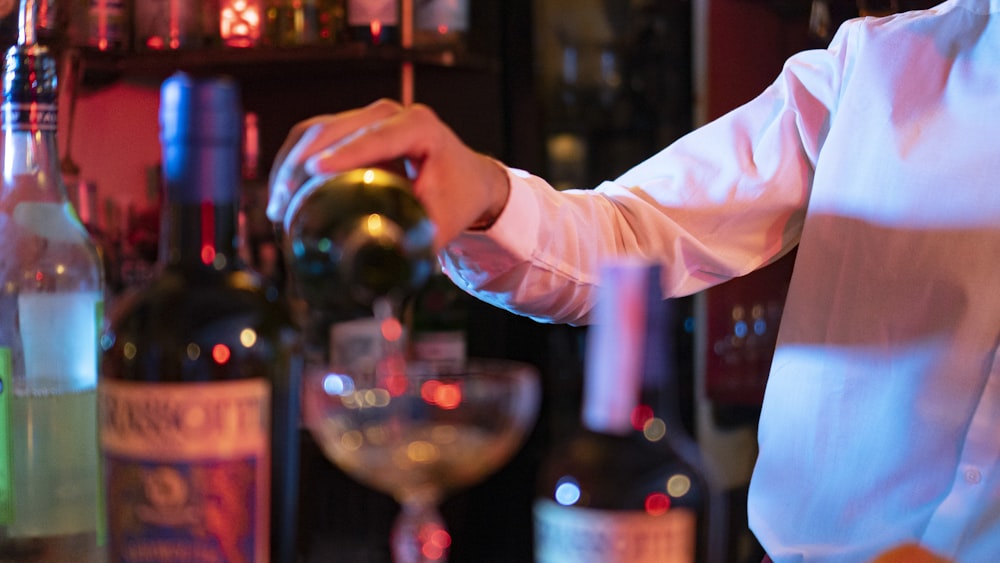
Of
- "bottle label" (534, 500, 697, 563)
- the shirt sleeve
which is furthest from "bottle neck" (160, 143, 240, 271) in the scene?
the shirt sleeve

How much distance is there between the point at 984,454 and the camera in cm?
99

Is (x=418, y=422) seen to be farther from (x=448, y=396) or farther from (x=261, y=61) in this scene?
(x=261, y=61)

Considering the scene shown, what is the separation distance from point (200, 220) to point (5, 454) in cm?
22

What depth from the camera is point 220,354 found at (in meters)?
0.54

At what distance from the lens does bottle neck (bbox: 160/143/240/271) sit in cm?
54

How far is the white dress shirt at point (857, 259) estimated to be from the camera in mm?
1020

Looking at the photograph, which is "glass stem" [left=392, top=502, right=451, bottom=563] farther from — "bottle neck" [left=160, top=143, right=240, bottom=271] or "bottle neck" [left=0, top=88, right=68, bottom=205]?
"bottle neck" [left=0, top=88, right=68, bottom=205]

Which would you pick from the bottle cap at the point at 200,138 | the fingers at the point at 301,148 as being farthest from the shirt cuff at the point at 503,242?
the bottle cap at the point at 200,138

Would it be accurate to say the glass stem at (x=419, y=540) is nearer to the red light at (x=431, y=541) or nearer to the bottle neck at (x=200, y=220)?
the red light at (x=431, y=541)

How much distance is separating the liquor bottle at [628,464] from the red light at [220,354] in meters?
0.16

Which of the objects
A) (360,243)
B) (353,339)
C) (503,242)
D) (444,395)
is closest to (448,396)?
(444,395)

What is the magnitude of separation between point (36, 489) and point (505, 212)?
15.5 inches

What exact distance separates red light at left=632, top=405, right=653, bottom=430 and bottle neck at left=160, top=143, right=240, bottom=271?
0.22 meters

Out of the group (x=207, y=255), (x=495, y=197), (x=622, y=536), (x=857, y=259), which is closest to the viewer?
(x=622, y=536)
